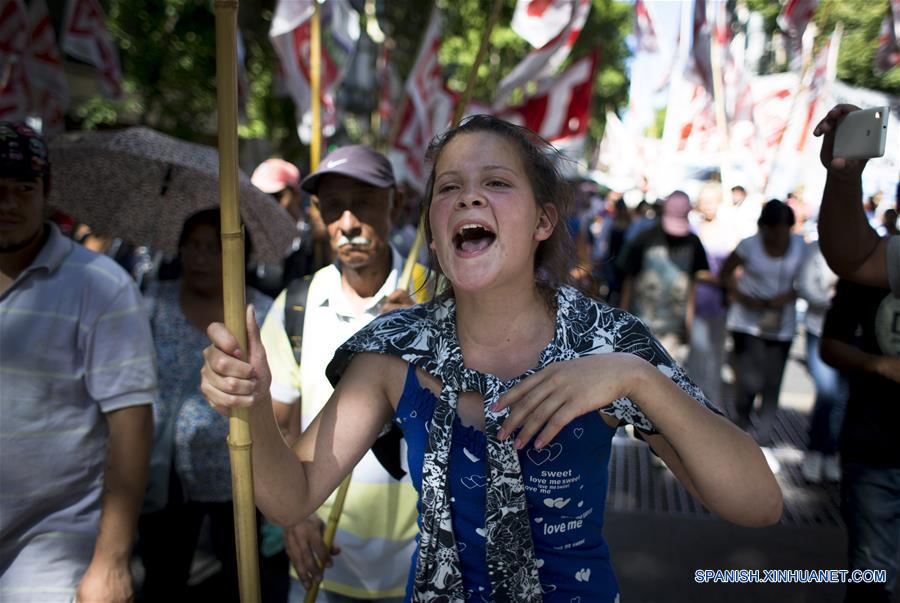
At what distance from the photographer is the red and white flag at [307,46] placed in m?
6.52

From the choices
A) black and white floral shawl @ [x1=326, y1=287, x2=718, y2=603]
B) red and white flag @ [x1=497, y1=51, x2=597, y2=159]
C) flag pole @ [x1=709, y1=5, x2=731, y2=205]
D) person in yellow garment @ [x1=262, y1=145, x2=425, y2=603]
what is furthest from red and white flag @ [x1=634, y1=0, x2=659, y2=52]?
black and white floral shawl @ [x1=326, y1=287, x2=718, y2=603]

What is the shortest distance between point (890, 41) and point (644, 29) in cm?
255

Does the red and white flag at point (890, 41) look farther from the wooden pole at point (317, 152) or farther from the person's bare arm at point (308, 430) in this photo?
the person's bare arm at point (308, 430)

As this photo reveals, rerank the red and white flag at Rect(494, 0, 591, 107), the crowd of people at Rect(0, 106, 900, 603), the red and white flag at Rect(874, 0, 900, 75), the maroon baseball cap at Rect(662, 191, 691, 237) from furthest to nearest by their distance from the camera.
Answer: the red and white flag at Rect(874, 0, 900, 75) < the maroon baseball cap at Rect(662, 191, 691, 237) < the red and white flag at Rect(494, 0, 591, 107) < the crowd of people at Rect(0, 106, 900, 603)

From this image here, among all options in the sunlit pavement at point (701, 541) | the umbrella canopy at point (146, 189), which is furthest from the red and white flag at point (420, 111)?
the umbrella canopy at point (146, 189)

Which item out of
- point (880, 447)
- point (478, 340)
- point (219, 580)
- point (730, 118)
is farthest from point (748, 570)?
point (730, 118)

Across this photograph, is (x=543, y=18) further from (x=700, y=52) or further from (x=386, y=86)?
(x=386, y=86)

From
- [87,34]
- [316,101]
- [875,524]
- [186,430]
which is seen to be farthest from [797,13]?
[186,430]

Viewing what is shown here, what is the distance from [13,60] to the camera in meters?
6.51

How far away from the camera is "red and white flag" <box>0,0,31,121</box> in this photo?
20.6 feet

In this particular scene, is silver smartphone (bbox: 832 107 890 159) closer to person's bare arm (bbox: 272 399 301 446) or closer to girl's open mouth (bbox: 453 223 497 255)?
girl's open mouth (bbox: 453 223 497 255)

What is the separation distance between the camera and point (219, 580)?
4.11 meters

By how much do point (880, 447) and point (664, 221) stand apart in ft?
13.0

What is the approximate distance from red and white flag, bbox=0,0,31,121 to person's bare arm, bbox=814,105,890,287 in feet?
19.6
